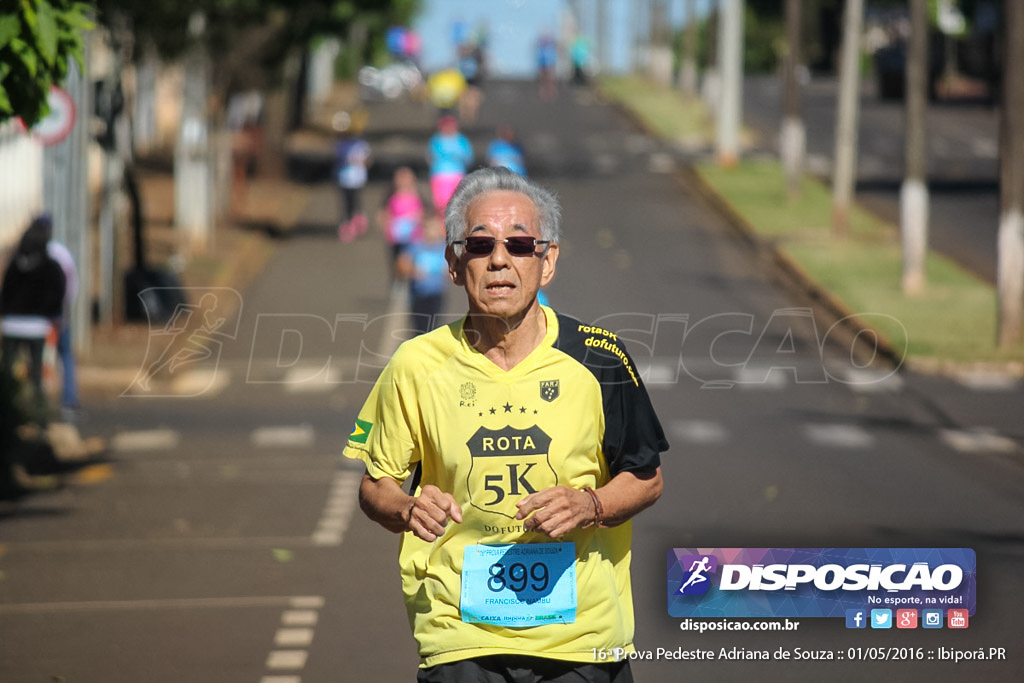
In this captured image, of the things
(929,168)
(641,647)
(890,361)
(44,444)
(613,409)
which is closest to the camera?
(613,409)

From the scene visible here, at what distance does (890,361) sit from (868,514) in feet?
26.4

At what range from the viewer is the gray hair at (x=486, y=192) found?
504 centimetres

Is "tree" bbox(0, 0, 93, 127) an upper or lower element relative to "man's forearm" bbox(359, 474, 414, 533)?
upper

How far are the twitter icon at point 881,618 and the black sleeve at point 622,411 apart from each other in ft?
8.13

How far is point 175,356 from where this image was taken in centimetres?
2161

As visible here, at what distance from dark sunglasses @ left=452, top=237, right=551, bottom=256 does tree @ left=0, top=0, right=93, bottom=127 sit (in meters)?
5.49

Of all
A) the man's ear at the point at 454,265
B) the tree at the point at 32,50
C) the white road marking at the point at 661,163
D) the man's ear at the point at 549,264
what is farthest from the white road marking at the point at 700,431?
the white road marking at the point at 661,163

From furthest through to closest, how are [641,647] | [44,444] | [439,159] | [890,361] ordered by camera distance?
[439,159], [890,361], [44,444], [641,647]

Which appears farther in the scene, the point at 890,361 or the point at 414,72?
the point at 414,72

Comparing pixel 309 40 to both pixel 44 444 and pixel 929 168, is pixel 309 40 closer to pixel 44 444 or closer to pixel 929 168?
pixel 929 168

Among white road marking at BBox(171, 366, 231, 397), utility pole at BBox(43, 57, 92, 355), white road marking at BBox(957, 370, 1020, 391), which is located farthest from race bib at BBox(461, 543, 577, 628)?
utility pole at BBox(43, 57, 92, 355)

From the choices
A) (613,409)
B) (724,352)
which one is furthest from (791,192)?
(613,409)

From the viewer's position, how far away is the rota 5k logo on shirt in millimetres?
6594

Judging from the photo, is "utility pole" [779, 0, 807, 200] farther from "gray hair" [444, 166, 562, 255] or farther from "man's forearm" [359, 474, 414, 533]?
"man's forearm" [359, 474, 414, 533]
